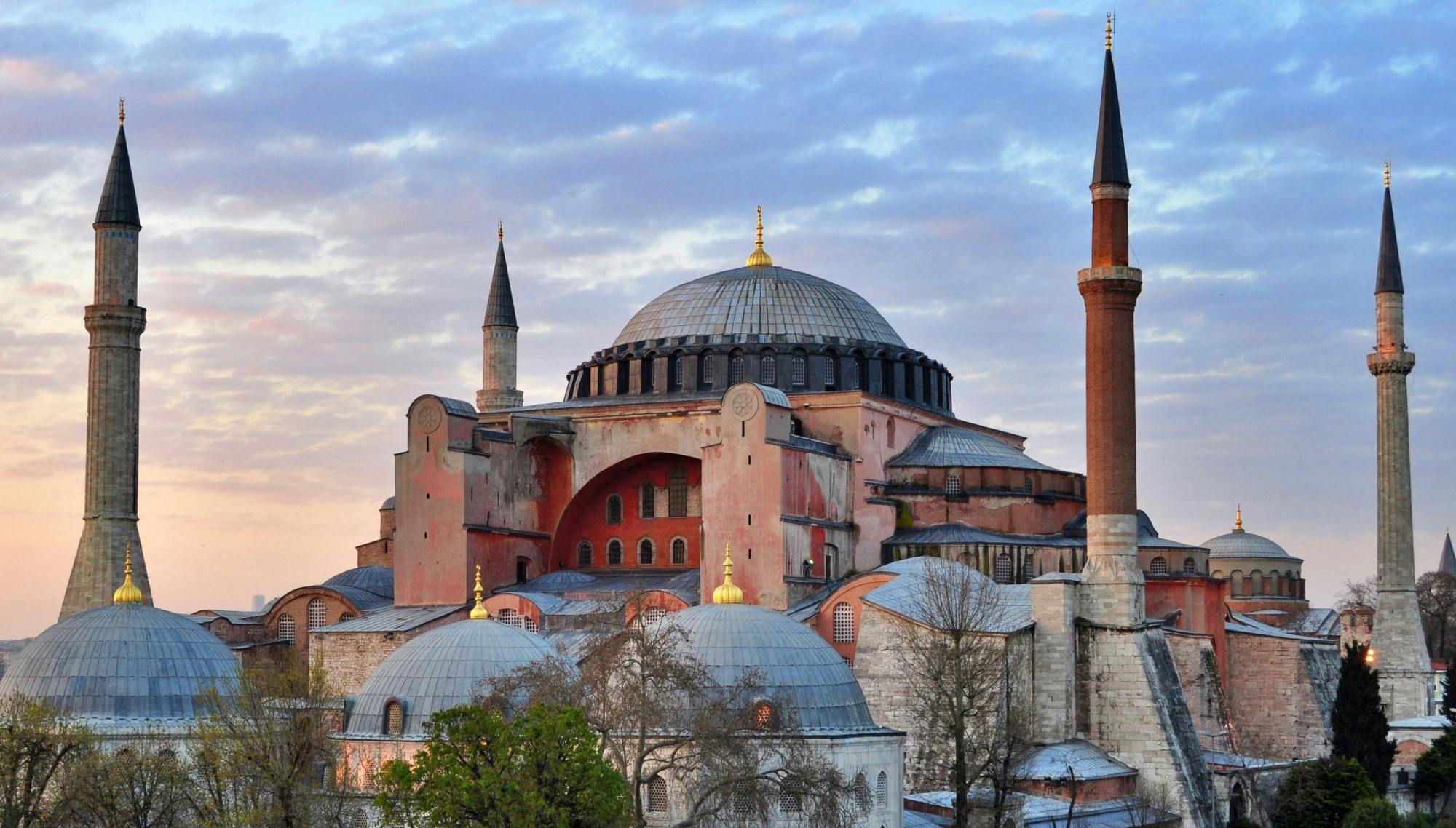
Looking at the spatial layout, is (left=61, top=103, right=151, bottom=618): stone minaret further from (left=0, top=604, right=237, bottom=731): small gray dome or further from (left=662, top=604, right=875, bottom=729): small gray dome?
(left=662, top=604, right=875, bottom=729): small gray dome

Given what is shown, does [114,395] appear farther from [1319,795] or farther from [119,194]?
[1319,795]

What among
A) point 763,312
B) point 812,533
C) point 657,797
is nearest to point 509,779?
point 657,797

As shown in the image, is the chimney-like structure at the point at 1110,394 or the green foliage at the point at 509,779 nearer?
the green foliage at the point at 509,779

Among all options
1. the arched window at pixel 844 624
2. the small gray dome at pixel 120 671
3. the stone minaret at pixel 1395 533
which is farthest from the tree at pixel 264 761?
the stone minaret at pixel 1395 533

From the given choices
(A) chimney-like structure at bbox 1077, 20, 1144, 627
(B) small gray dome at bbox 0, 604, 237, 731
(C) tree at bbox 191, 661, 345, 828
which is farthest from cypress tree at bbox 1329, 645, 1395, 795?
(B) small gray dome at bbox 0, 604, 237, 731

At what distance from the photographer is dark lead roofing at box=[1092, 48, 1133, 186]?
33625mm

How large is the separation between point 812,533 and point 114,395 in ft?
36.8

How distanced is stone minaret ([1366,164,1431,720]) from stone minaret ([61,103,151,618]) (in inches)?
978

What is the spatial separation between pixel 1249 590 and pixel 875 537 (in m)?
19.2

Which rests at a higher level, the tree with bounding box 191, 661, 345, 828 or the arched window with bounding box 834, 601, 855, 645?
the arched window with bounding box 834, 601, 855, 645

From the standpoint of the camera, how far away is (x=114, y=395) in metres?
35.0

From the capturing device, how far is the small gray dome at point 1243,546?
52.0 meters

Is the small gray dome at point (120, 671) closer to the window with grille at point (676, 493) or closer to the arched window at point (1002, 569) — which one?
the window with grille at point (676, 493)

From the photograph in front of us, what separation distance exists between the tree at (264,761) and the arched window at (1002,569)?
12933mm
